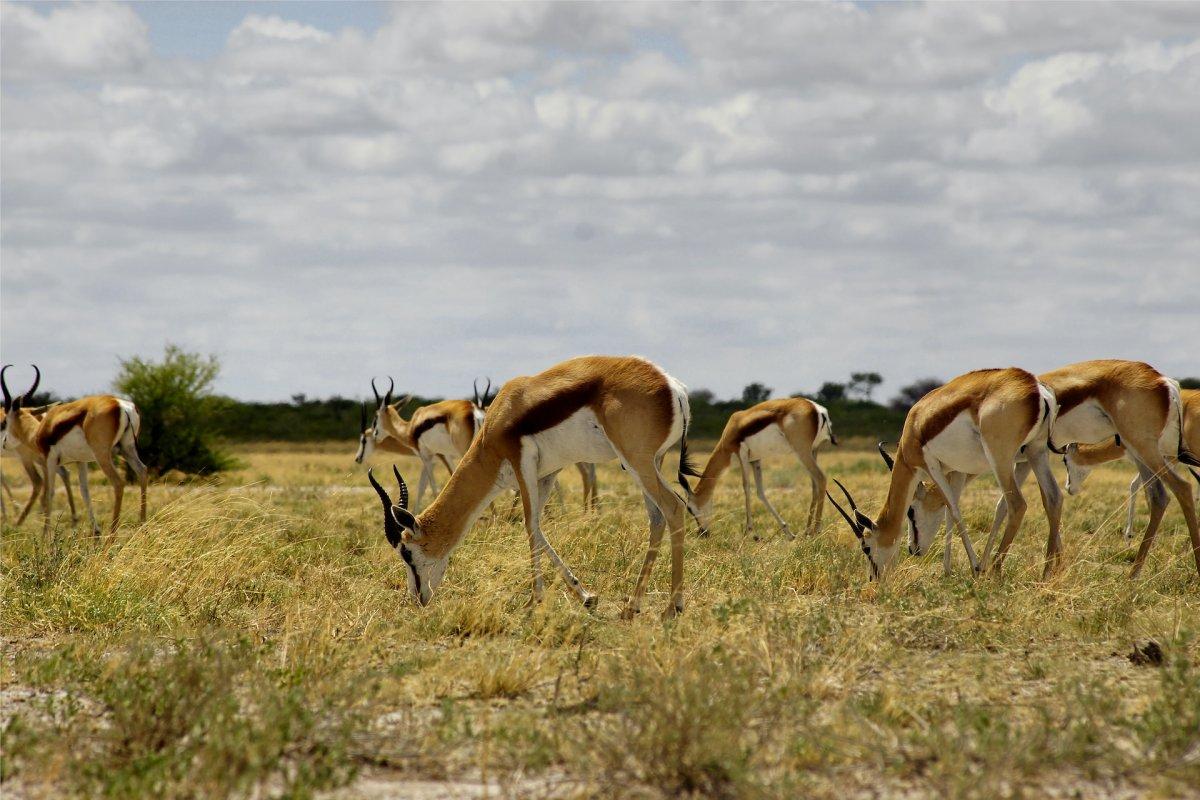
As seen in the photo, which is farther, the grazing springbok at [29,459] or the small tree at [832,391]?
the small tree at [832,391]

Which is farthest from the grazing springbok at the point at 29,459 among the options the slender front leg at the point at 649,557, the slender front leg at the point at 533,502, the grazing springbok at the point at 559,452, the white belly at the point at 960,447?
the white belly at the point at 960,447

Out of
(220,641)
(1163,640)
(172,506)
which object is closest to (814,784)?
(1163,640)

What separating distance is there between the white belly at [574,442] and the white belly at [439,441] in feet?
33.0

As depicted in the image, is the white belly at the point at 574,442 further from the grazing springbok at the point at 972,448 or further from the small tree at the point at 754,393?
the small tree at the point at 754,393

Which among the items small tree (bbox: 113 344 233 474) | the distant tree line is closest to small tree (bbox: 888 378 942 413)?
the distant tree line

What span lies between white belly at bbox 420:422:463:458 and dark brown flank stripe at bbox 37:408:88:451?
518cm

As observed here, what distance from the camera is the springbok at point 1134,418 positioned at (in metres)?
10.7

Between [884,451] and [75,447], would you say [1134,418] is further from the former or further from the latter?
[75,447]

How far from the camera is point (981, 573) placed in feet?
33.0

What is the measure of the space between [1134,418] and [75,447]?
1239 cm

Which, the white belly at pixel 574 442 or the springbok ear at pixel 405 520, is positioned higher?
the white belly at pixel 574 442

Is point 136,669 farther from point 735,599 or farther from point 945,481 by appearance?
point 945,481

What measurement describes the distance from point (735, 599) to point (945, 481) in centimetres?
263

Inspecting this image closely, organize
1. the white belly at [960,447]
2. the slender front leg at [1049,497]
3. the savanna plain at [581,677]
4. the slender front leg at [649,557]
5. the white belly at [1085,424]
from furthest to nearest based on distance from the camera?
the white belly at [1085,424]
the slender front leg at [1049,497]
the white belly at [960,447]
the slender front leg at [649,557]
the savanna plain at [581,677]
